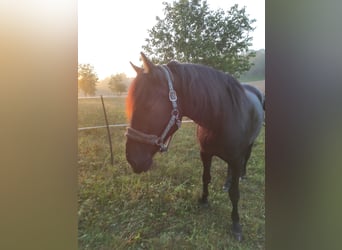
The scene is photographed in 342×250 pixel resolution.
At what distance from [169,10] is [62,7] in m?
0.52

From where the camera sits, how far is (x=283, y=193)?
179cm

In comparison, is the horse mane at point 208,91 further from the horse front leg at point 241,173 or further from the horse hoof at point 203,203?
the horse hoof at point 203,203

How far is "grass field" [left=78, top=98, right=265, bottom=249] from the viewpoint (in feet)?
Result: 5.59

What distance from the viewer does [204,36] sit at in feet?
5.85

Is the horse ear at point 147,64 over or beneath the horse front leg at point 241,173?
over

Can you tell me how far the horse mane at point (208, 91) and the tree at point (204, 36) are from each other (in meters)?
0.04

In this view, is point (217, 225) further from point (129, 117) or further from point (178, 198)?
point (129, 117)

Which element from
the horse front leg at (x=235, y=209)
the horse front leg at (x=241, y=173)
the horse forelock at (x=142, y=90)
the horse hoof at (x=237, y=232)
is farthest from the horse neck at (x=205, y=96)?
the horse hoof at (x=237, y=232)

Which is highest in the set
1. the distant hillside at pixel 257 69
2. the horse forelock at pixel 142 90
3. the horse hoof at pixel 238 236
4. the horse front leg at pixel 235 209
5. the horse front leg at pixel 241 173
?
the distant hillside at pixel 257 69

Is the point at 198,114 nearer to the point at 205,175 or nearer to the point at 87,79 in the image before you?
the point at 205,175

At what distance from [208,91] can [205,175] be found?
1.40ft

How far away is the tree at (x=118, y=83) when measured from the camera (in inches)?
68.3

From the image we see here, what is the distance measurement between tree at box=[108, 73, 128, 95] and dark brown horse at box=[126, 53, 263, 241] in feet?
0.15

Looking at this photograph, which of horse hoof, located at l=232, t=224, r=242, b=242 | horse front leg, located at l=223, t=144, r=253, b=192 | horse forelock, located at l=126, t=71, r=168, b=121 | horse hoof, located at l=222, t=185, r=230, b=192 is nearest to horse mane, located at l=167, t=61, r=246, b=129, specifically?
horse forelock, located at l=126, t=71, r=168, b=121
